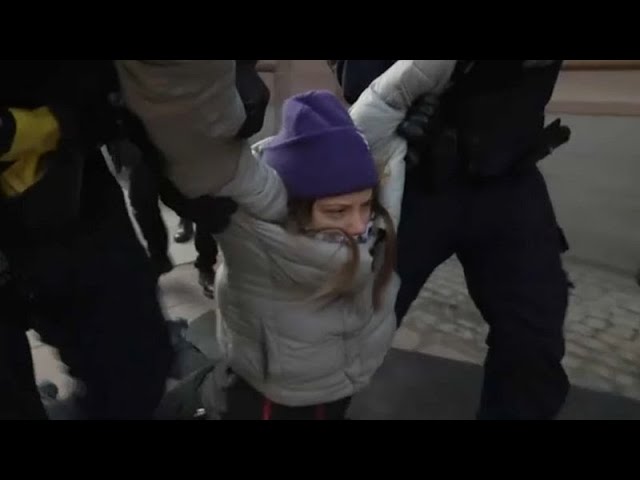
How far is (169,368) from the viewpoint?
0.89m

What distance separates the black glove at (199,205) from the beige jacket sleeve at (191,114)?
0.03m

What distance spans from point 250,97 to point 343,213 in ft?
0.84

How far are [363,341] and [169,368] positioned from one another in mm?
298

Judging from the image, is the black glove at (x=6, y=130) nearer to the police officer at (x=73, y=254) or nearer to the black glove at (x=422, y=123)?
the police officer at (x=73, y=254)

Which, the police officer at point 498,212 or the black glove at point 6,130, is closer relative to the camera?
the black glove at point 6,130

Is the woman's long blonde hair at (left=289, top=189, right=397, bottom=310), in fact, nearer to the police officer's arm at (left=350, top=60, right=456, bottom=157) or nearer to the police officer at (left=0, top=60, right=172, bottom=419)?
the police officer's arm at (left=350, top=60, right=456, bottom=157)

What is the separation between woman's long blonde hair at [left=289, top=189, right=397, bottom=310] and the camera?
933 millimetres

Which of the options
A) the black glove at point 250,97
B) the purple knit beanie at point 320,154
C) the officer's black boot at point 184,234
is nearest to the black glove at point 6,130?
the black glove at point 250,97

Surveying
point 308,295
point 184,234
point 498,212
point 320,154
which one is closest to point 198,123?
point 320,154

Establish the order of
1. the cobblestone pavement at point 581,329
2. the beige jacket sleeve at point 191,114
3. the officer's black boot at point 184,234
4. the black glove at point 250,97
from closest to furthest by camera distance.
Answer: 1. the beige jacket sleeve at point 191,114
2. the black glove at point 250,97
3. the cobblestone pavement at point 581,329
4. the officer's black boot at point 184,234

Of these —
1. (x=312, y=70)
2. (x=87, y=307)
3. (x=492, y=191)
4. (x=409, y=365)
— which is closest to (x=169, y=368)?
(x=87, y=307)

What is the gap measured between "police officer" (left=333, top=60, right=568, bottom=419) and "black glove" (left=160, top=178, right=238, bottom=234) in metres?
0.30

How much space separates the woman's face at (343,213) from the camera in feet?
3.06

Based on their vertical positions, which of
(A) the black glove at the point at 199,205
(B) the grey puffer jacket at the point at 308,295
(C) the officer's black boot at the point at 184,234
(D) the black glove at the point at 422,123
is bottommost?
(C) the officer's black boot at the point at 184,234
